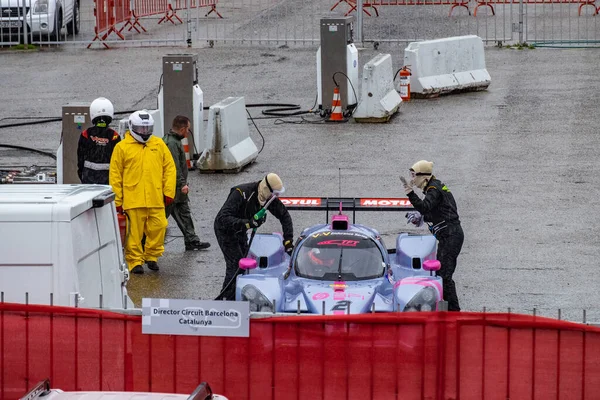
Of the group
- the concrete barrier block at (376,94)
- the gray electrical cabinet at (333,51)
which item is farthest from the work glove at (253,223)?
the gray electrical cabinet at (333,51)

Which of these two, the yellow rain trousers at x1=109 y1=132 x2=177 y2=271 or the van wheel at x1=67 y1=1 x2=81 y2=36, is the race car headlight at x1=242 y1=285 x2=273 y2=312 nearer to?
the yellow rain trousers at x1=109 y1=132 x2=177 y2=271

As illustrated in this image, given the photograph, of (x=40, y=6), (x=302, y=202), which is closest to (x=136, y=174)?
(x=302, y=202)

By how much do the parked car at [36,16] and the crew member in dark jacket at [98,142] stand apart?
46.4 feet

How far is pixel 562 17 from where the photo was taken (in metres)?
29.7

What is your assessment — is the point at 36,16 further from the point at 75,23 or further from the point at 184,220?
the point at 184,220

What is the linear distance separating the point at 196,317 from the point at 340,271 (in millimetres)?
3675

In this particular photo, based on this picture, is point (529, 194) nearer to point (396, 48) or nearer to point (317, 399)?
point (317, 399)

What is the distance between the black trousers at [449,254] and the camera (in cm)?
1145

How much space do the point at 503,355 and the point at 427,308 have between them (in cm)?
283

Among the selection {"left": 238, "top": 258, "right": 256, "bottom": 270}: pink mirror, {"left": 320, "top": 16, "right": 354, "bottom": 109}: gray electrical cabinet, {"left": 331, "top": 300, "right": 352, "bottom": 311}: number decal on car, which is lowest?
{"left": 331, "top": 300, "right": 352, "bottom": 311}: number decal on car

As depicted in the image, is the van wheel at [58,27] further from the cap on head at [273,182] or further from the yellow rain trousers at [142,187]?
the cap on head at [273,182]

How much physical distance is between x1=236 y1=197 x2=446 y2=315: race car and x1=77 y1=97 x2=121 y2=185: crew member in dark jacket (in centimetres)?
212

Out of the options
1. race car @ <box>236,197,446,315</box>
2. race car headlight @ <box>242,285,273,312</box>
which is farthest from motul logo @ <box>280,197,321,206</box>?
race car headlight @ <box>242,285,273,312</box>

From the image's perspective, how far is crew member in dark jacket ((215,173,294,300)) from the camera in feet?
38.6
